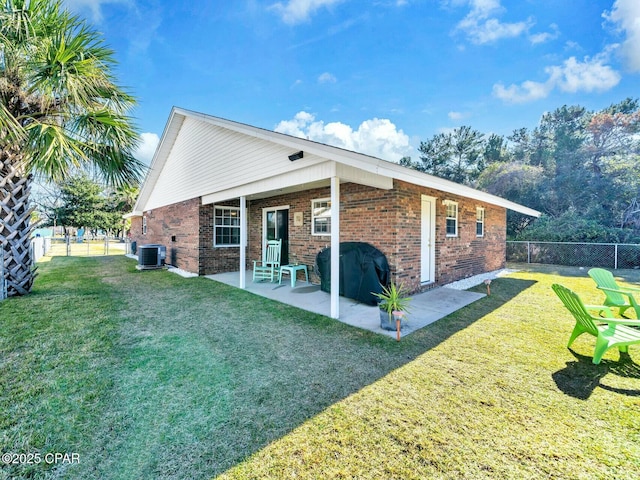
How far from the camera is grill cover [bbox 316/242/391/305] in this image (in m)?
5.52

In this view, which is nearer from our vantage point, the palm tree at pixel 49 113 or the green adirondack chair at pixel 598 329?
the green adirondack chair at pixel 598 329

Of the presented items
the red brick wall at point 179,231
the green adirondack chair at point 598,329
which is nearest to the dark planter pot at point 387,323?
the green adirondack chair at point 598,329

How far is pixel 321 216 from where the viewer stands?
7461 mm

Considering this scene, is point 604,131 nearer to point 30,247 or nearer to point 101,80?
point 101,80

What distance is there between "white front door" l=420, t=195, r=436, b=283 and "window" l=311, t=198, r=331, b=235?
2.35 metres

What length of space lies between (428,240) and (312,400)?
5352 mm

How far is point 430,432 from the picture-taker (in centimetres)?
212

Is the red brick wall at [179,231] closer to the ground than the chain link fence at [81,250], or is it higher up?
higher up

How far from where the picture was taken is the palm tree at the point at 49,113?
476 cm

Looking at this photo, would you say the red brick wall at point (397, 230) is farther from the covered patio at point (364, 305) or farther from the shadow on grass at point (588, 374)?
the shadow on grass at point (588, 374)

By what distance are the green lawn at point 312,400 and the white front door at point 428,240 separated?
2168 millimetres

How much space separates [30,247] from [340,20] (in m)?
10.9

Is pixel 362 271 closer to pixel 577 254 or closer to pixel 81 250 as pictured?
pixel 577 254

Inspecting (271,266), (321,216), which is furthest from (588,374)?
(271,266)
